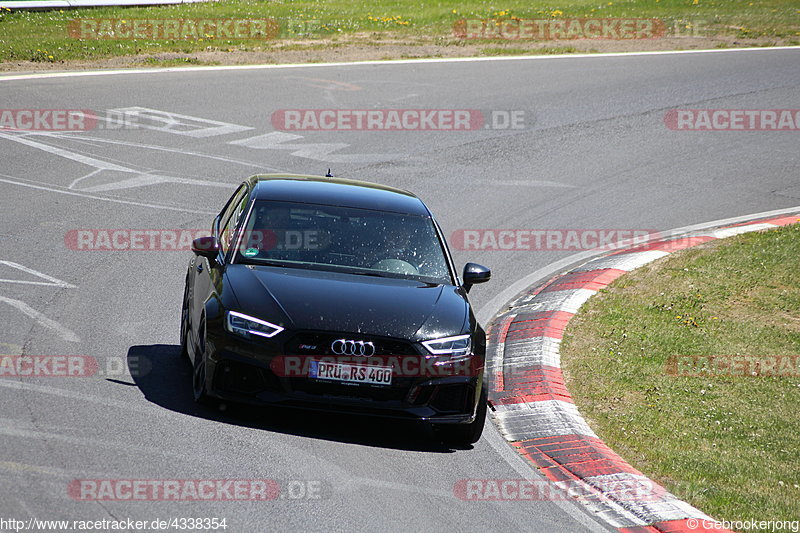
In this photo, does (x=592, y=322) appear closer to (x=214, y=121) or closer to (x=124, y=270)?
(x=124, y=270)

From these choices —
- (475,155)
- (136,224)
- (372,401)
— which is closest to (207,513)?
(372,401)

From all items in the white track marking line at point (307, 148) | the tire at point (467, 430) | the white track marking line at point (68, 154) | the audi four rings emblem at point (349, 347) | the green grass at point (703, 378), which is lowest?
the green grass at point (703, 378)

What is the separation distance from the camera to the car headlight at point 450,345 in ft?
22.9

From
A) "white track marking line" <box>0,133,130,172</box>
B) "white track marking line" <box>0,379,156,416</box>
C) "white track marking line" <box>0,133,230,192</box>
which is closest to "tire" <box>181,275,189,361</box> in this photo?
"white track marking line" <box>0,379,156,416</box>

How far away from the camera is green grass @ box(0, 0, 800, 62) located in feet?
77.4

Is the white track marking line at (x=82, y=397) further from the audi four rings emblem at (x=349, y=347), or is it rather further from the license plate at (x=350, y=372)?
the audi four rings emblem at (x=349, y=347)

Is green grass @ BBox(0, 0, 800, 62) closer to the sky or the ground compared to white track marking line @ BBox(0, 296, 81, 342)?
closer to the sky

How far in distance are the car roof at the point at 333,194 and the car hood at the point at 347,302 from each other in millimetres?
924

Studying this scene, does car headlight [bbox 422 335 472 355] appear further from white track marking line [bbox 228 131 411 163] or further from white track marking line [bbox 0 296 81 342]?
white track marking line [bbox 228 131 411 163]

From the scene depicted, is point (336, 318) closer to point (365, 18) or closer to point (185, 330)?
point (185, 330)

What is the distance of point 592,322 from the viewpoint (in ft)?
34.3

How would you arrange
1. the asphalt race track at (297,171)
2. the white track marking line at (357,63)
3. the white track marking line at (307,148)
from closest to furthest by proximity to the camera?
the asphalt race track at (297,171) → the white track marking line at (307,148) → the white track marking line at (357,63)

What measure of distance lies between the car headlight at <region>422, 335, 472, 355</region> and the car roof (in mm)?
1689

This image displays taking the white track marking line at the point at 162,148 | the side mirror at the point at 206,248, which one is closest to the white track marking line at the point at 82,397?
the side mirror at the point at 206,248
